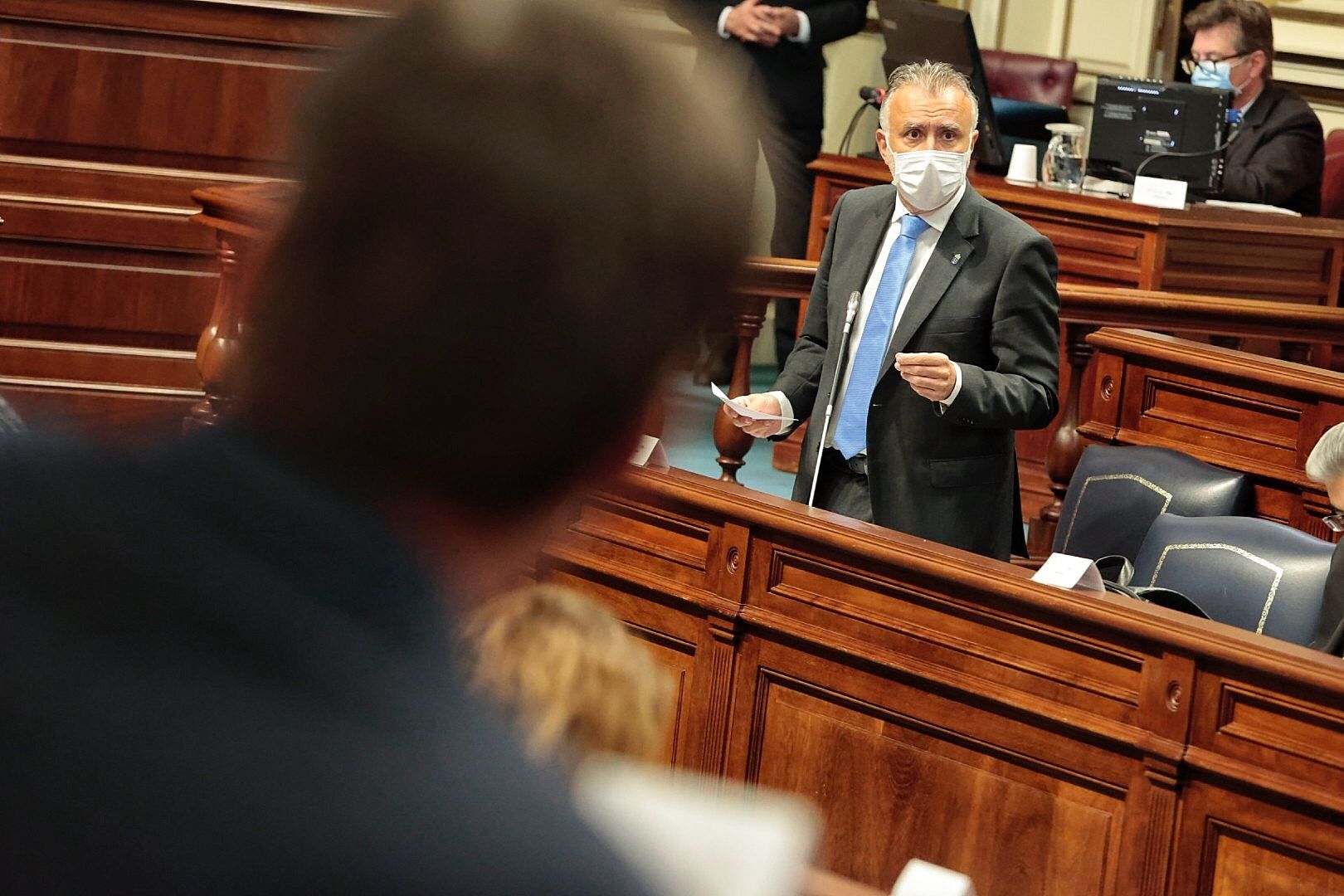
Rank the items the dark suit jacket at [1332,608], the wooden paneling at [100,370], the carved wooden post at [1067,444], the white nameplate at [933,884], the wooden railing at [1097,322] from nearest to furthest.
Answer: the white nameplate at [933,884] → the dark suit jacket at [1332,608] → the wooden railing at [1097,322] → the carved wooden post at [1067,444] → the wooden paneling at [100,370]

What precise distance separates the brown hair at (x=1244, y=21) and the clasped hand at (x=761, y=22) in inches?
62.1

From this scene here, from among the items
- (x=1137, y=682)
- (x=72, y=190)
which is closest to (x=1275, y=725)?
(x=1137, y=682)

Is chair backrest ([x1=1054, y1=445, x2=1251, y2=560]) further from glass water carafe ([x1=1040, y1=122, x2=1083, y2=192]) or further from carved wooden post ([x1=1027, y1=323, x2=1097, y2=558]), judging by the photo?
glass water carafe ([x1=1040, y1=122, x2=1083, y2=192])

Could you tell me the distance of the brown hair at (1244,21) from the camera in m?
6.64

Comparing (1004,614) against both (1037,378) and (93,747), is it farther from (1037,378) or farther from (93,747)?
(93,747)

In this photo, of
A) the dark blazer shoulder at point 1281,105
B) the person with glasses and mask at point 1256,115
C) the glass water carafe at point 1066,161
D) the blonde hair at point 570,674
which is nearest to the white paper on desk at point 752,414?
the blonde hair at point 570,674

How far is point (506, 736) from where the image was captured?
18.6 inches

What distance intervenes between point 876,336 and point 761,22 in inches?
147

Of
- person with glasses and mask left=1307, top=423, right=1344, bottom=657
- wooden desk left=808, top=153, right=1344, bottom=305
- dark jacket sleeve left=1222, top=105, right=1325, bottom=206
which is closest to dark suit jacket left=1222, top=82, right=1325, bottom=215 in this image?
dark jacket sleeve left=1222, top=105, right=1325, bottom=206

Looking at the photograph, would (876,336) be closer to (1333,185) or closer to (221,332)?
(221,332)

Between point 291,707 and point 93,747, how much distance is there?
2.1 inches

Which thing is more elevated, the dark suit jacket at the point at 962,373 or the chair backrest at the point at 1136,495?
the dark suit jacket at the point at 962,373

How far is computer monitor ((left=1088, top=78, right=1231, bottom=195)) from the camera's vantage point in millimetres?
6273

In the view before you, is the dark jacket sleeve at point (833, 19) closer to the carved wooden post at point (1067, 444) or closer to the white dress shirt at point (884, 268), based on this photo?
the carved wooden post at point (1067, 444)
